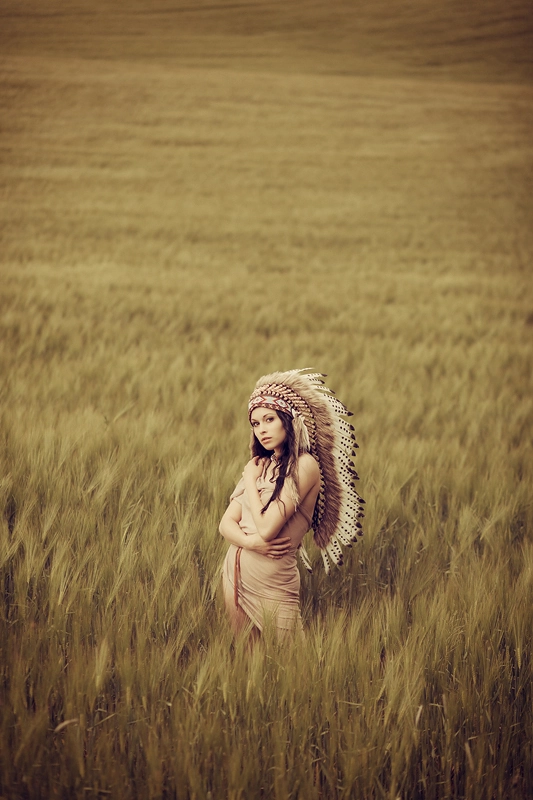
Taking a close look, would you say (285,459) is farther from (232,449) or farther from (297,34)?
(297,34)

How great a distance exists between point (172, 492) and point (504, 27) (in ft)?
40.5

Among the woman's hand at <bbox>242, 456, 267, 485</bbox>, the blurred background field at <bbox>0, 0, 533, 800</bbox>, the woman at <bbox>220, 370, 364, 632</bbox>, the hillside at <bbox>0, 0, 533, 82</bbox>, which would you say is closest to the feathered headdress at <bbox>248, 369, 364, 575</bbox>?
the woman at <bbox>220, 370, 364, 632</bbox>

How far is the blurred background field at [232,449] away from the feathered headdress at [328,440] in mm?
237

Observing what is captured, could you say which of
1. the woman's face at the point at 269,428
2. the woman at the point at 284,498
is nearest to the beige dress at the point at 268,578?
the woman at the point at 284,498

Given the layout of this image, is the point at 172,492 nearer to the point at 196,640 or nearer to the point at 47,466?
the point at 47,466

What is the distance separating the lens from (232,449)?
2.68 meters

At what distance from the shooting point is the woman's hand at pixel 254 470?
5.13 feet

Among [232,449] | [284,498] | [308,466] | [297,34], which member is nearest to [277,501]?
[284,498]

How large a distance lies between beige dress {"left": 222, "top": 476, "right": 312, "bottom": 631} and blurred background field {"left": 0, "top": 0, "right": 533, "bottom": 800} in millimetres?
98

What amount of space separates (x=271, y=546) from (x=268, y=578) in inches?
3.5

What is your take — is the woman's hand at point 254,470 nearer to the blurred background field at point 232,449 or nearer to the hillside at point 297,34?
the blurred background field at point 232,449

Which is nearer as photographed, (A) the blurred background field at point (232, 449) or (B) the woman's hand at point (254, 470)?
(A) the blurred background field at point (232, 449)

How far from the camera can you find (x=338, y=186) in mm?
11312

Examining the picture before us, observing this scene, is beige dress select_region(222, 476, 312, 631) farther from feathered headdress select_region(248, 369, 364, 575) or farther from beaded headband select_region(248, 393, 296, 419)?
beaded headband select_region(248, 393, 296, 419)
